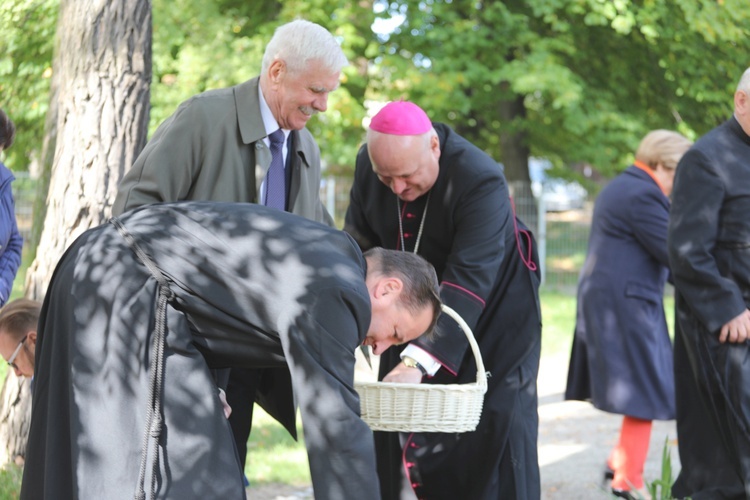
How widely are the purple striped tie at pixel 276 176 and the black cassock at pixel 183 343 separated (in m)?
1.18

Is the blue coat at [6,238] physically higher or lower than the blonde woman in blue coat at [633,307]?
higher

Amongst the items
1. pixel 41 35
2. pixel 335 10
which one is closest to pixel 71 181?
pixel 41 35

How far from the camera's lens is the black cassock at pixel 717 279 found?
4.90 m

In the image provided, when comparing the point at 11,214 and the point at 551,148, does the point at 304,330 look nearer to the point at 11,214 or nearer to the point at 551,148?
the point at 11,214

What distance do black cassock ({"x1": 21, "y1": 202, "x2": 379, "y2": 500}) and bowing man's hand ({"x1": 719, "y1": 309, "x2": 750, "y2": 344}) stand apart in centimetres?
253

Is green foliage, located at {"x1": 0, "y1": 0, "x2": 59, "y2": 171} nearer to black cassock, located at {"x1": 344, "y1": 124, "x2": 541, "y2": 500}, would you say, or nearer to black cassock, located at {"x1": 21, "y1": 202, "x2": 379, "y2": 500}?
black cassock, located at {"x1": 344, "y1": 124, "x2": 541, "y2": 500}

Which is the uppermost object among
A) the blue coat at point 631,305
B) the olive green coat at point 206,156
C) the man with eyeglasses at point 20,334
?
the olive green coat at point 206,156

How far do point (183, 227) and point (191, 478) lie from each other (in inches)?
26.3

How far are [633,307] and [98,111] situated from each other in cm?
306

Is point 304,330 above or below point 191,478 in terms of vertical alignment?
above

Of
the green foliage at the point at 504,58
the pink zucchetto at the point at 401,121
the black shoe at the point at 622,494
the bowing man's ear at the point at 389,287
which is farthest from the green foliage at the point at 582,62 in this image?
the bowing man's ear at the point at 389,287

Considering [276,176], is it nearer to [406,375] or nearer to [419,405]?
[406,375]

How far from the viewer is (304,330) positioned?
276cm

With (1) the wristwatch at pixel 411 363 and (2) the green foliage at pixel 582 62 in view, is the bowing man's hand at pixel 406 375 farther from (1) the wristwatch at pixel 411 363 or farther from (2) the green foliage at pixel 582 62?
(2) the green foliage at pixel 582 62
